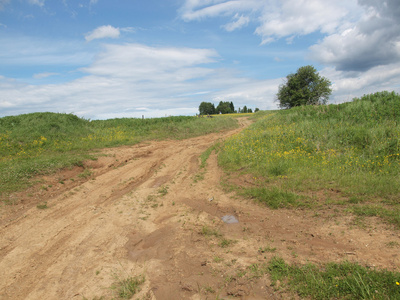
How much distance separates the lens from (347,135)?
347 inches

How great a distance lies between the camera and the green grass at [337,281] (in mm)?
2684

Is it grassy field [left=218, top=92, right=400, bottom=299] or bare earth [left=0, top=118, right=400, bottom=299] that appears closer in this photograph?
grassy field [left=218, top=92, right=400, bottom=299]

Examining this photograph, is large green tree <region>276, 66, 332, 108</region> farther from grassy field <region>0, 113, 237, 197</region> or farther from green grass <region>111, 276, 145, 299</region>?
green grass <region>111, 276, 145, 299</region>

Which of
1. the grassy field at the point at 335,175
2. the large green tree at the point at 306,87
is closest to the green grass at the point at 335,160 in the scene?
the grassy field at the point at 335,175

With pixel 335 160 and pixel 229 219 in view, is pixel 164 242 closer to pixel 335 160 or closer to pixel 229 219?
pixel 229 219

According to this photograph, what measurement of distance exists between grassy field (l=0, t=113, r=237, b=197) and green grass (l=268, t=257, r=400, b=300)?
24.7ft

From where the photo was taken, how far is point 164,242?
14.4ft

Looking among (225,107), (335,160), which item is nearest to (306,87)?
(335,160)

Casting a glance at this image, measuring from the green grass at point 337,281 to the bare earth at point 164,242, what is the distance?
8.5 inches

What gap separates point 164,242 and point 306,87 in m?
39.5

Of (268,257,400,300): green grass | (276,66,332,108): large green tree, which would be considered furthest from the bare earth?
(276,66,332,108): large green tree

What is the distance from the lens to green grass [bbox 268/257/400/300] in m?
2.68

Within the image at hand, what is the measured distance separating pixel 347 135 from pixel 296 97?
31.9 metres

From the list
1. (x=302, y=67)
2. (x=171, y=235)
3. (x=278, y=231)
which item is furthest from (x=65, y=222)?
(x=302, y=67)
